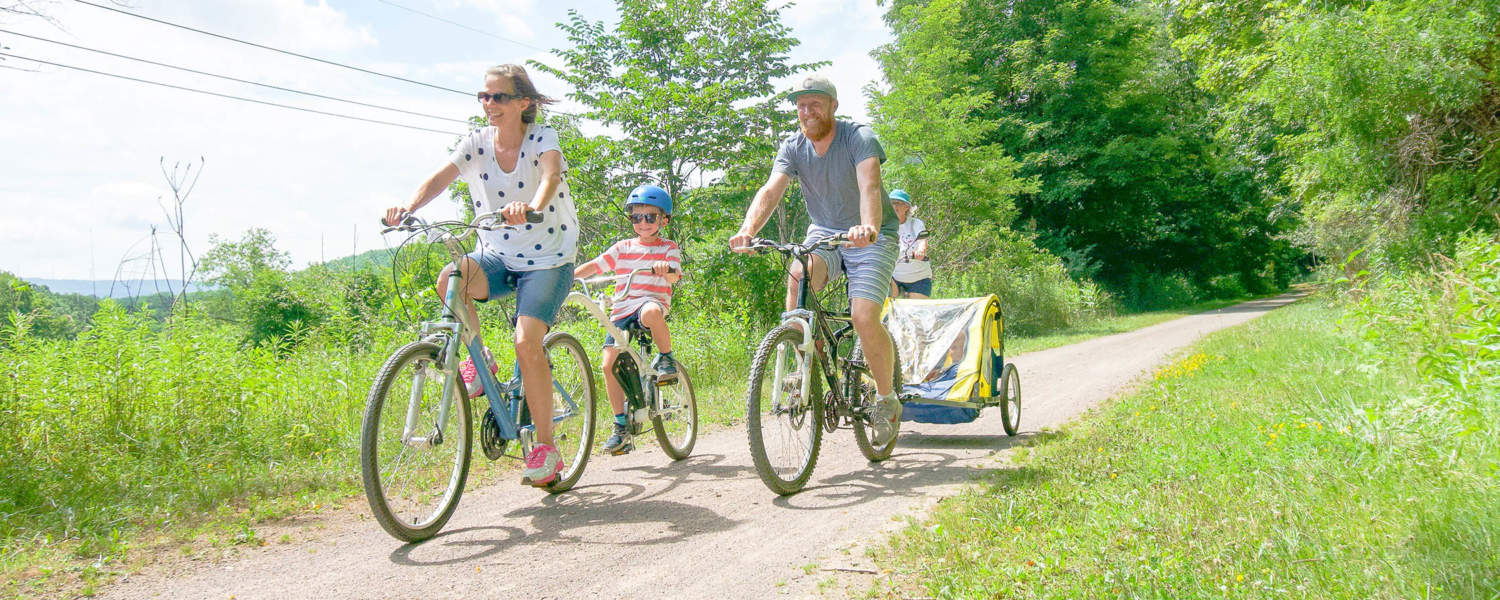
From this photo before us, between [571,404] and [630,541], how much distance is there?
1307 mm

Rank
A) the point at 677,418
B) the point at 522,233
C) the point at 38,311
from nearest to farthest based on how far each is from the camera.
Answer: the point at 522,233 < the point at 677,418 < the point at 38,311

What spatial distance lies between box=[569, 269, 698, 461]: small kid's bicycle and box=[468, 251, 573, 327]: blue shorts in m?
0.62

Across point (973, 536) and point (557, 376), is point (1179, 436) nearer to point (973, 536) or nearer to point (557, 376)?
point (973, 536)

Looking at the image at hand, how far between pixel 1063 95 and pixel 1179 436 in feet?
85.5

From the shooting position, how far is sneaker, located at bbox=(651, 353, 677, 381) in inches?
202

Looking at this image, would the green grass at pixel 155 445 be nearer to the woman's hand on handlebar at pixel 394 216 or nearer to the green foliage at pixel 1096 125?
the woman's hand on handlebar at pixel 394 216

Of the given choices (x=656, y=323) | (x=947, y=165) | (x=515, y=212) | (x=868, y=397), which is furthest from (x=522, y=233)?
(x=947, y=165)

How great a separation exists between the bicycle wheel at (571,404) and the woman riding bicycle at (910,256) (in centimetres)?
383

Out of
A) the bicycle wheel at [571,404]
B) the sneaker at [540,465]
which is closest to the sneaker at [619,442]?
the bicycle wheel at [571,404]

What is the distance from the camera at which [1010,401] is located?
20.4 ft

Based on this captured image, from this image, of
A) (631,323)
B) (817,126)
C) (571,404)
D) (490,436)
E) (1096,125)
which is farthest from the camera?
(1096,125)

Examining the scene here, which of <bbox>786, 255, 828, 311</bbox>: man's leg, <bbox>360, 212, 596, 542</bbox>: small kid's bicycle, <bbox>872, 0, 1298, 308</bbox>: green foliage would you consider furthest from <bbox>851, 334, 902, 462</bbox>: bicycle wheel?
<bbox>872, 0, 1298, 308</bbox>: green foliage

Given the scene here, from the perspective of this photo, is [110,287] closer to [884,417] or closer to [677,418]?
[677,418]

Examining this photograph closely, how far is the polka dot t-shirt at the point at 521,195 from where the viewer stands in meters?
4.12
